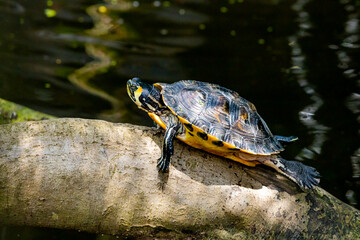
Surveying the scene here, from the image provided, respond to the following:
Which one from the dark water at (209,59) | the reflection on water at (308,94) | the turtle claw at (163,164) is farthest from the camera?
the dark water at (209,59)

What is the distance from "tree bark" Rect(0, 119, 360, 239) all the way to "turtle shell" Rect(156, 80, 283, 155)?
7.2 inches

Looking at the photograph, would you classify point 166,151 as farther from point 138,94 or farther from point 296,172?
point 296,172

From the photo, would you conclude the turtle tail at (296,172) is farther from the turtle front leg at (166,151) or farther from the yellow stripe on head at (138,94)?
the yellow stripe on head at (138,94)

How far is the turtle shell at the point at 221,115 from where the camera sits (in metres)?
2.88

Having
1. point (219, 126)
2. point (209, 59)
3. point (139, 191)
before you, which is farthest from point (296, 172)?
point (209, 59)

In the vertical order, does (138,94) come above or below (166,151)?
above

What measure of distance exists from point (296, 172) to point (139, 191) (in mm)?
1115

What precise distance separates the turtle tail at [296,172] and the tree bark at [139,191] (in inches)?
2.4

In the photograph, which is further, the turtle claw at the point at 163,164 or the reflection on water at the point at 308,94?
the reflection on water at the point at 308,94

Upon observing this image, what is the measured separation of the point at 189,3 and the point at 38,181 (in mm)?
8196

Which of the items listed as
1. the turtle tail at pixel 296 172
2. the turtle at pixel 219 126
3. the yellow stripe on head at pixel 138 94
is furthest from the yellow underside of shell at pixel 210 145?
the yellow stripe on head at pixel 138 94

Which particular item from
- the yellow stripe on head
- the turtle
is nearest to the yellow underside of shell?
the turtle

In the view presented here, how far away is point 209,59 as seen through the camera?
23.6ft

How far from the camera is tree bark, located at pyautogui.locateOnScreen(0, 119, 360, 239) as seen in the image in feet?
8.15
